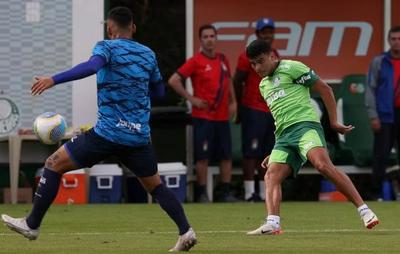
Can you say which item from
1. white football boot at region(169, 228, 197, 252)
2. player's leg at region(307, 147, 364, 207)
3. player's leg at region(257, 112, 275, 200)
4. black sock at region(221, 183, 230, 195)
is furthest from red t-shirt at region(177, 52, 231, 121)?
white football boot at region(169, 228, 197, 252)

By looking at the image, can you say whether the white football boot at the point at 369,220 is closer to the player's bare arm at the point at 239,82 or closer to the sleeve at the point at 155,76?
the sleeve at the point at 155,76

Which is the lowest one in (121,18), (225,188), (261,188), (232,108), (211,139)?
(261,188)

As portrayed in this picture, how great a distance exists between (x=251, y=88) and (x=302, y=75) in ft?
19.4

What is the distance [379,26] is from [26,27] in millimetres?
5522

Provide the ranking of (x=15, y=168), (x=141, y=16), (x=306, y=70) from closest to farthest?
(x=306, y=70) < (x=15, y=168) < (x=141, y=16)

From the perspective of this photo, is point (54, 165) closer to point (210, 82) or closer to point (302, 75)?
point (302, 75)

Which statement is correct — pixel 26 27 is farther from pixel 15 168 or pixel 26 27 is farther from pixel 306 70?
pixel 306 70

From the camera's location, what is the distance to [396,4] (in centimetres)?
1902

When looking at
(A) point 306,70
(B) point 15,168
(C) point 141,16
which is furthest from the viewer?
(C) point 141,16

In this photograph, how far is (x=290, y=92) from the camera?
11.5 metres

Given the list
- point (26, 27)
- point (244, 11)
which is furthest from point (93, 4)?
point (244, 11)

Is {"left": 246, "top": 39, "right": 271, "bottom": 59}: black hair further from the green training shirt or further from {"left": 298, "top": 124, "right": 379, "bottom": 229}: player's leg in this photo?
{"left": 298, "top": 124, "right": 379, "bottom": 229}: player's leg

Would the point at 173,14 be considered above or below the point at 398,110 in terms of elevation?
above

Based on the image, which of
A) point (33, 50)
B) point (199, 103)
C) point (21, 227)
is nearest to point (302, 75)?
point (21, 227)
